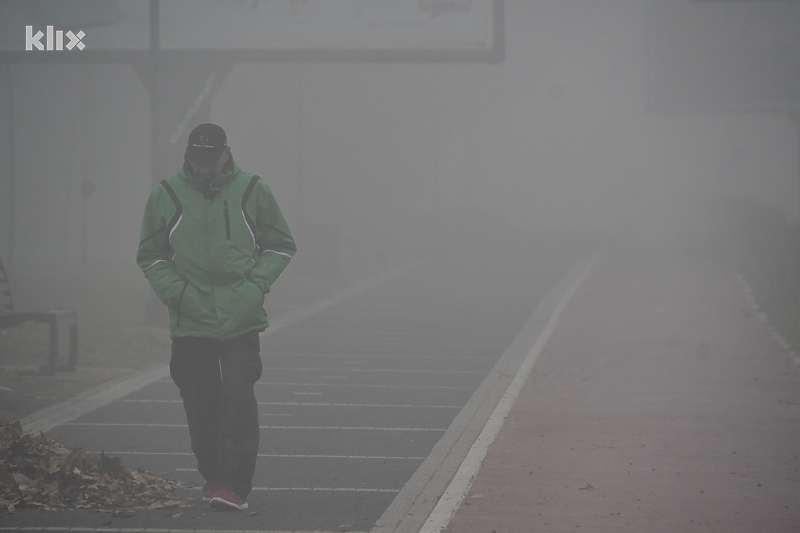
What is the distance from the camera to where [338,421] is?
10828 millimetres

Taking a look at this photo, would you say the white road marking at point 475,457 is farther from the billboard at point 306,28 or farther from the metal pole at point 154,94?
the metal pole at point 154,94

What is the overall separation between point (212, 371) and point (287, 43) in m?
13.7

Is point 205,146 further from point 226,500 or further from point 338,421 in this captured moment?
point 338,421

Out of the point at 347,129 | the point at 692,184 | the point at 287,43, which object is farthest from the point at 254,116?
the point at 692,184

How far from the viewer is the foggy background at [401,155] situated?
32844 mm

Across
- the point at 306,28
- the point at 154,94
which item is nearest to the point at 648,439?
the point at 154,94

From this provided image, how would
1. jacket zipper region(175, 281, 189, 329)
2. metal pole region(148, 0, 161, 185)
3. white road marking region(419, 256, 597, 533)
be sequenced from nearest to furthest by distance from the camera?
jacket zipper region(175, 281, 189, 329) < white road marking region(419, 256, 597, 533) < metal pole region(148, 0, 161, 185)

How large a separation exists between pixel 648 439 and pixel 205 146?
424 cm

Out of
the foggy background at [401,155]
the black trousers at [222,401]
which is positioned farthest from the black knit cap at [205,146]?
the foggy background at [401,155]

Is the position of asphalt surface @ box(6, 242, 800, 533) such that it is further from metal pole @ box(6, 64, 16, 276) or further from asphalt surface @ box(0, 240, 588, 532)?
metal pole @ box(6, 64, 16, 276)

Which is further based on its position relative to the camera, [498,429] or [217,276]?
[498,429]

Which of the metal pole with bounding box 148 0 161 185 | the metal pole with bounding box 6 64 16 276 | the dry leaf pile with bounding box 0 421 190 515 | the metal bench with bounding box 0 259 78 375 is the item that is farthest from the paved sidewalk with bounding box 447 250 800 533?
the metal pole with bounding box 6 64 16 276

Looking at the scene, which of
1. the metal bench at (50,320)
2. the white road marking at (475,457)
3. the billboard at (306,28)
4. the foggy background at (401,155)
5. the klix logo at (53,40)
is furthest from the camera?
the foggy background at (401,155)

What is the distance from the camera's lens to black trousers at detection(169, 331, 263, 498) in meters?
6.86
